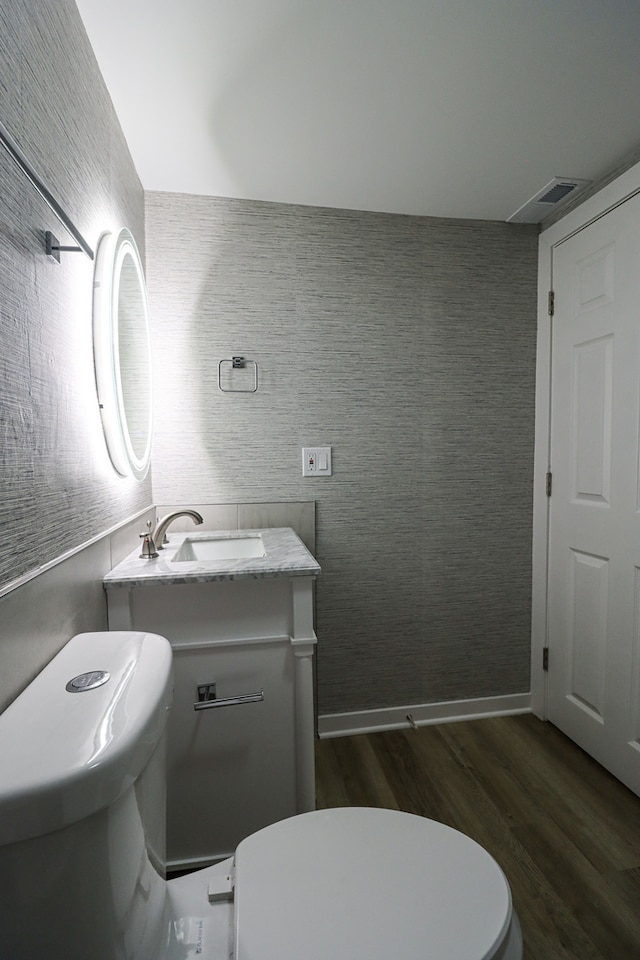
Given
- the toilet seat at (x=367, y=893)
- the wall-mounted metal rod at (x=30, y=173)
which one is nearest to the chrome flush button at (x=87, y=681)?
the toilet seat at (x=367, y=893)

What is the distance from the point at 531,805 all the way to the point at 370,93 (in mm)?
2237

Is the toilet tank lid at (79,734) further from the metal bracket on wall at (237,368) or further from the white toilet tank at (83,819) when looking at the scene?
the metal bracket on wall at (237,368)

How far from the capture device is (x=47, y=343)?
36.1 inches

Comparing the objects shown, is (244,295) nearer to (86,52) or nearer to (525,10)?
(86,52)

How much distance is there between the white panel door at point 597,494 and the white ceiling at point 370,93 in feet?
1.22

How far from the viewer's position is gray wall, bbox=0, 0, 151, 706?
76cm

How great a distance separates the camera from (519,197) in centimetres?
189

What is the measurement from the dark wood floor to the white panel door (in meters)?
0.18

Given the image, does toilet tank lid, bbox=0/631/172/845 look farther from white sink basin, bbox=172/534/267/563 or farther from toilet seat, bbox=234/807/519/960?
white sink basin, bbox=172/534/267/563

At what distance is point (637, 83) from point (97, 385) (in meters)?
1.65

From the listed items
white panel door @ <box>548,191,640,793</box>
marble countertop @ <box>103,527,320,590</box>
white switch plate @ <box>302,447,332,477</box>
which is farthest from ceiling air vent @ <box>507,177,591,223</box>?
marble countertop @ <box>103,527,320,590</box>

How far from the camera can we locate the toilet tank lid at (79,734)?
484 millimetres

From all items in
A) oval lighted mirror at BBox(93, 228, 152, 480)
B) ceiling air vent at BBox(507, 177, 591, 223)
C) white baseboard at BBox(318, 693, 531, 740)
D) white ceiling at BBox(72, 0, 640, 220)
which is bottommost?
white baseboard at BBox(318, 693, 531, 740)

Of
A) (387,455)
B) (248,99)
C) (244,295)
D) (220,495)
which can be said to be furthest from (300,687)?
(248,99)
